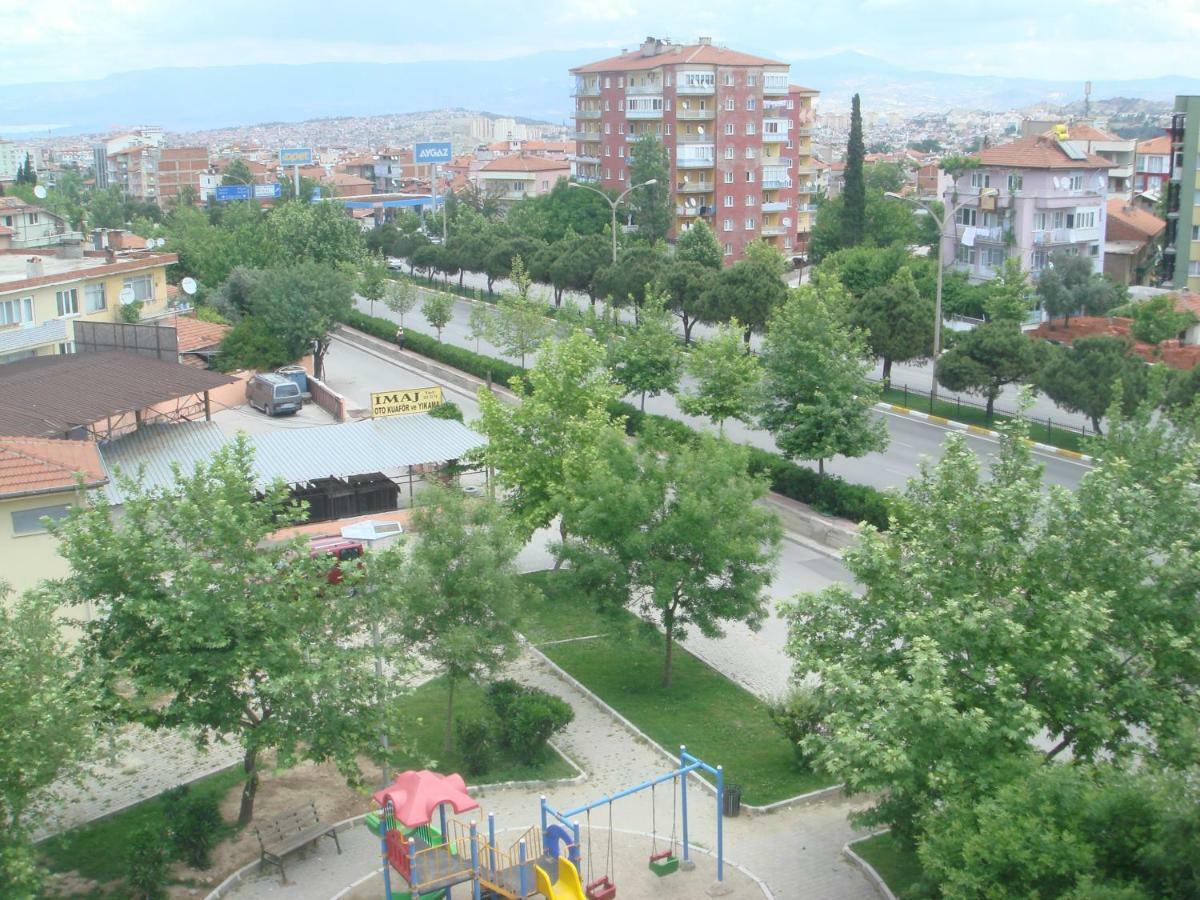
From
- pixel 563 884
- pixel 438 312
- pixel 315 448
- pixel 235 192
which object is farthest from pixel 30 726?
pixel 235 192

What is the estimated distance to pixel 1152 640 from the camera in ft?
48.3

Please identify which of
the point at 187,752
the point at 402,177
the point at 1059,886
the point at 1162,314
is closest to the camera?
the point at 1059,886

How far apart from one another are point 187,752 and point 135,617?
4882 millimetres

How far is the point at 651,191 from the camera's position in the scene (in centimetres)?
8231

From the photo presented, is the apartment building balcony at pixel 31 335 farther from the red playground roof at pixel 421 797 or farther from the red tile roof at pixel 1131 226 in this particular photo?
the red tile roof at pixel 1131 226

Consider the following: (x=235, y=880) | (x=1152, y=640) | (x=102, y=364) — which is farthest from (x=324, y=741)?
(x=102, y=364)

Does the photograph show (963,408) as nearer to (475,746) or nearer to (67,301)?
(475,746)

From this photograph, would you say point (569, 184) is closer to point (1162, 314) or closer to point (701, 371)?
point (1162, 314)

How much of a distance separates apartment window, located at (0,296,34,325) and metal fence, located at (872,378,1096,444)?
27278mm

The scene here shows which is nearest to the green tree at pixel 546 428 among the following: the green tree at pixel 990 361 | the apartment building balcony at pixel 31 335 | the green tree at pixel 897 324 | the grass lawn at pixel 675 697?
the grass lawn at pixel 675 697

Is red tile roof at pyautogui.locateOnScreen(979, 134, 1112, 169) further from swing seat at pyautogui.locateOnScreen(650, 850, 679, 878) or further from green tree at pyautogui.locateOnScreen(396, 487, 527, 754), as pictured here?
swing seat at pyautogui.locateOnScreen(650, 850, 679, 878)

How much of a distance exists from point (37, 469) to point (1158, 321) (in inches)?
1706

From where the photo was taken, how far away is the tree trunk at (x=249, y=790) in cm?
1738

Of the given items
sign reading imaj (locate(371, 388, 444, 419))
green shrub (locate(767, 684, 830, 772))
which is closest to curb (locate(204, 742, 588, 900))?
green shrub (locate(767, 684, 830, 772))
